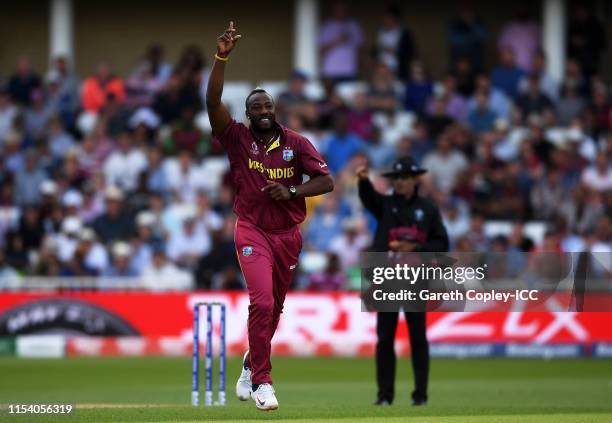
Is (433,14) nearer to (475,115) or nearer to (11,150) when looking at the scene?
(475,115)

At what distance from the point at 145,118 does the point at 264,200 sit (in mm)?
14680

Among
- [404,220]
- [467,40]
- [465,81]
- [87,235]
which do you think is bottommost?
[87,235]

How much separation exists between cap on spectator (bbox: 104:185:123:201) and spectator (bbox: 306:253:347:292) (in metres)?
3.73

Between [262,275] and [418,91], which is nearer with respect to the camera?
[262,275]

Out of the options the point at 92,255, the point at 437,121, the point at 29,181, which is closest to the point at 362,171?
the point at 92,255

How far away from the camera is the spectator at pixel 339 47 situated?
26391mm

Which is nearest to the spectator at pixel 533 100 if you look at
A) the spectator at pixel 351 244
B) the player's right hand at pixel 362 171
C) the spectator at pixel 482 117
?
the spectator at pixel 482 117

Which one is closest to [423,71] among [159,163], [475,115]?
[475,115]

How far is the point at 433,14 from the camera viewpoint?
2800 cm

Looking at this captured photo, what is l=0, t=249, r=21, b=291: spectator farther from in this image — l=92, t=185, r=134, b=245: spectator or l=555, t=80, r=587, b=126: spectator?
l=555, t=80, r=587, b=126: spectator

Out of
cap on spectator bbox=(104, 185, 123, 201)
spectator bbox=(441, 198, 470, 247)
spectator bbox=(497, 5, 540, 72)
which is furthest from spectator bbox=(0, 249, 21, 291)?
spectator bbox=(497, 5, 540, 72)

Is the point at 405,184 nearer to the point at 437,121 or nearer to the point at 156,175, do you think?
the point at 437,121

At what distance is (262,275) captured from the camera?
11.0 metres

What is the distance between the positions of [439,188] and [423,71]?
3014 mm
